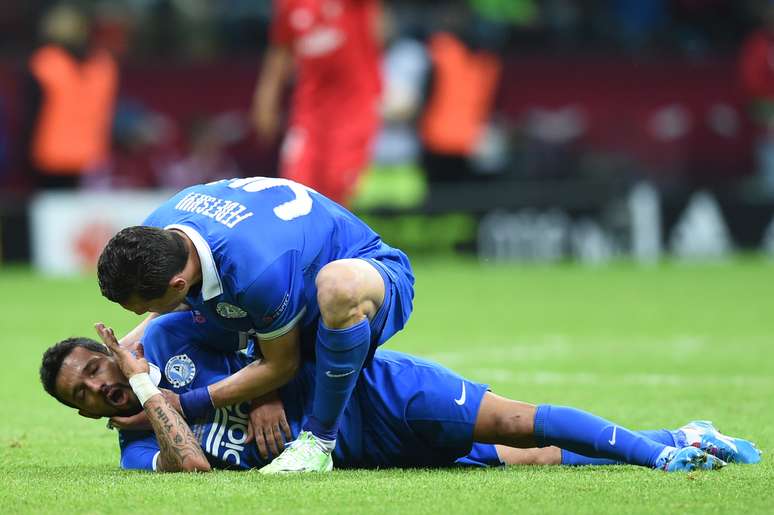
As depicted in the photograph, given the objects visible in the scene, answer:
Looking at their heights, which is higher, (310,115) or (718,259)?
(310,115)

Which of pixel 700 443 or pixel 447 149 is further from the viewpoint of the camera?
pixel 447 149

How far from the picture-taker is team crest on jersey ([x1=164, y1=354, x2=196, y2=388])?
209 inches

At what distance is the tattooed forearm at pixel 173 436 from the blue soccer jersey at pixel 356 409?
161 millimetres

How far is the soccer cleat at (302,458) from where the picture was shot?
502 cm

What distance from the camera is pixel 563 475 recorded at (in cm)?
497

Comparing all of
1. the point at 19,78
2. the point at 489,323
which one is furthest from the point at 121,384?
the point at 19,78

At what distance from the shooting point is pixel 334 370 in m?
4.99

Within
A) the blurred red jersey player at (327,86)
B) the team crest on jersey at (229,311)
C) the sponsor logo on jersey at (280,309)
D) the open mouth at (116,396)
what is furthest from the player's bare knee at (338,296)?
the blurred red jersey player at (327,86)

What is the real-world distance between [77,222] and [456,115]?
15.5ft

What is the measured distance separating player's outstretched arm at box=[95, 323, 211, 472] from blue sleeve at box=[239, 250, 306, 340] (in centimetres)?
42

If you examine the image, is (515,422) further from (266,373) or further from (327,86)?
(327,86)

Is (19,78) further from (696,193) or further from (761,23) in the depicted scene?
(761,23)

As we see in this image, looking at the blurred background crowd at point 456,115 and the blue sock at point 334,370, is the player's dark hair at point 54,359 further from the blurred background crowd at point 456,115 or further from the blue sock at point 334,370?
the blurred background crowd at point 456,115

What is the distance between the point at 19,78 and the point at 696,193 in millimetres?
7622
